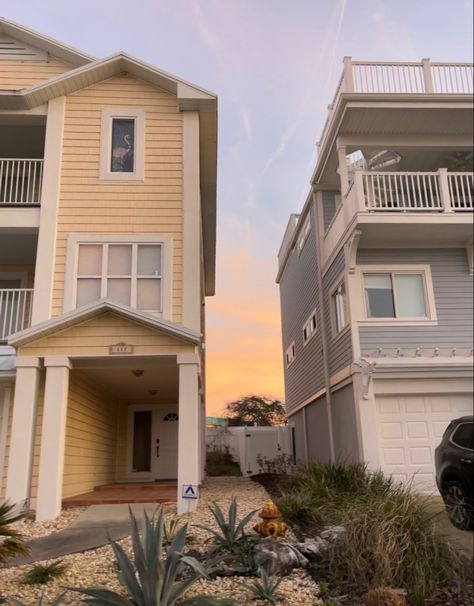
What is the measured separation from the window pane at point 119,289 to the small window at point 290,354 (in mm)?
8463

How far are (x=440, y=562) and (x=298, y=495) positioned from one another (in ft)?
11.5

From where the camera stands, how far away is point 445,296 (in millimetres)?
4438

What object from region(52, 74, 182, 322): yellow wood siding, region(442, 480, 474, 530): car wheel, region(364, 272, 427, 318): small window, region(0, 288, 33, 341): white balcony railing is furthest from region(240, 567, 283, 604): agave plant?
region(0, 288, 33, 341): white balcony railing

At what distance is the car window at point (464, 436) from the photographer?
86.2 inches

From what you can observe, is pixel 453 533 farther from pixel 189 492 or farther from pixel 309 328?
pixel 309 328

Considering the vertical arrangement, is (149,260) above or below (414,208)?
above

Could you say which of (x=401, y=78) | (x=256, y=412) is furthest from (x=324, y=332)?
(x=256, y=412)

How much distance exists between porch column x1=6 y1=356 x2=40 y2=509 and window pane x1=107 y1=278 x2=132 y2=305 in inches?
65.5

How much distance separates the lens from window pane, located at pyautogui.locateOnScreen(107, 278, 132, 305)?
29.4ft

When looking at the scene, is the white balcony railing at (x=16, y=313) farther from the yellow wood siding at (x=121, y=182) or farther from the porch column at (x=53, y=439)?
the porch column at (x=53, y=439)

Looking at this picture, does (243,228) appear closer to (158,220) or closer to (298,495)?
(298,495)

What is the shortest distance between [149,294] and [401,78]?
526 centimetres

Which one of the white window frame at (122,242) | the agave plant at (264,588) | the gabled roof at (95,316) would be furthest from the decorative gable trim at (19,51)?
the agave plant at (264,588)

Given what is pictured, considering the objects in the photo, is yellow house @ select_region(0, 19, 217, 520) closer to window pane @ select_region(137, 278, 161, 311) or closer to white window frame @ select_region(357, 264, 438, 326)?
window pane @ select_region(137, 278, 161, 311)
